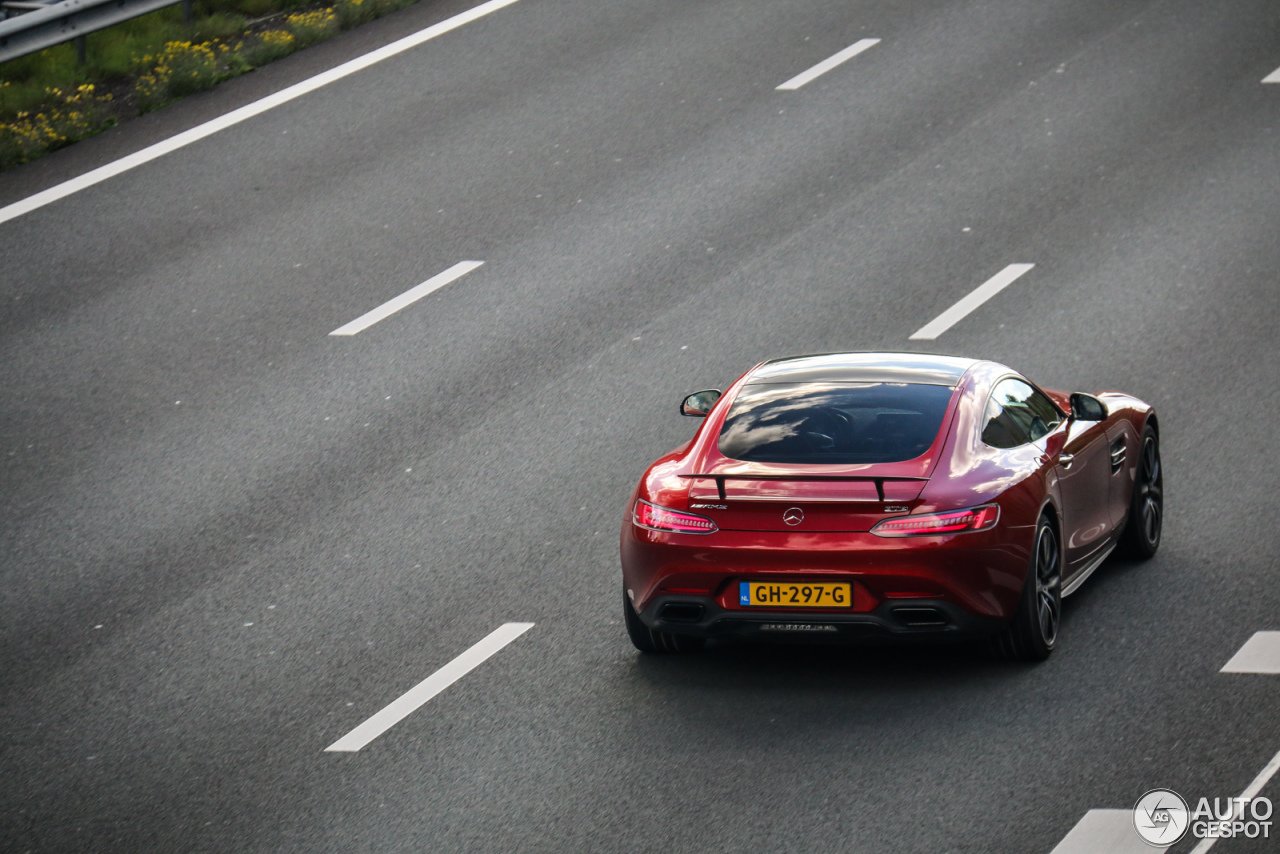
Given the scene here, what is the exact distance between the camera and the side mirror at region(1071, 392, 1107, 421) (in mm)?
9430

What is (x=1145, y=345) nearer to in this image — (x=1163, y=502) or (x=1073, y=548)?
(x=1163, y=502)

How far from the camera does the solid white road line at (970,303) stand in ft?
45.0

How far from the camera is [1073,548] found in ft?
29.5

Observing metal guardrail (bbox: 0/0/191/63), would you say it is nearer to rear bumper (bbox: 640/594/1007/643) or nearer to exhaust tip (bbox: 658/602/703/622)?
exhaust tip (bbox: 658/602/703/622)

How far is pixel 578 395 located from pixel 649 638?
14.4 feet

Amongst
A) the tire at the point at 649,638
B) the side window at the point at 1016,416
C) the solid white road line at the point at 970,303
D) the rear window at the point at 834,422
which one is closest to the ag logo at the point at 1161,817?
the rear window at the point at 834,422

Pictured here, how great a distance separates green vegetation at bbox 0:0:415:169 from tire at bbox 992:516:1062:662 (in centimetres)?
1256

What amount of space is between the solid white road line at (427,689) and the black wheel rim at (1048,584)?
258cm

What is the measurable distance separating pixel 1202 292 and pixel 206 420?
783 centimetres

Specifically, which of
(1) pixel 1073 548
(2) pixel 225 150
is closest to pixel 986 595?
(1) pixel 1073 548

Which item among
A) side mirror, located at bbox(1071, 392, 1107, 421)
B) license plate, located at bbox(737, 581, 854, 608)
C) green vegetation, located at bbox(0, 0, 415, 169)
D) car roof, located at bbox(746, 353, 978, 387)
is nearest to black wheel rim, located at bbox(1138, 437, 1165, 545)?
side mirror, located at bbox(1071, 392, 1107, 421)

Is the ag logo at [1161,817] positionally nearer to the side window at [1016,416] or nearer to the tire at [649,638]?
the side window at [1016,416]

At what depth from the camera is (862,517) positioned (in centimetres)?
795

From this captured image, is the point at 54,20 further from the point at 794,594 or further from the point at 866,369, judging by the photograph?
the point at 794,594
